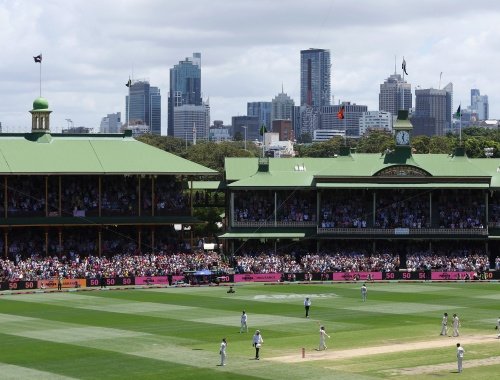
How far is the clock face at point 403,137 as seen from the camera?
107 meters

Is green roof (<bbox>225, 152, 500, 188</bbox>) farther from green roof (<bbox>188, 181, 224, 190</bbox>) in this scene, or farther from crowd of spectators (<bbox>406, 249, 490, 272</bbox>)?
crowd of spectators (<bbox>406, 249, 490, 272</bbox>)

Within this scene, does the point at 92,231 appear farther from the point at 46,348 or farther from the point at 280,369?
the point at 280,369

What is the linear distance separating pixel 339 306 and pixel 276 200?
30.5 m

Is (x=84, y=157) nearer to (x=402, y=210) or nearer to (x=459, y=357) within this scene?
(x=402, y=210)

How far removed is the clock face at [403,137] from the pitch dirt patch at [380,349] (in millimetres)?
48191

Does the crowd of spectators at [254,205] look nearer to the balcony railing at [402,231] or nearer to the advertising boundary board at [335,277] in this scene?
the balcony railing at [402,231]

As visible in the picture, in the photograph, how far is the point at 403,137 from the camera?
4235 inches

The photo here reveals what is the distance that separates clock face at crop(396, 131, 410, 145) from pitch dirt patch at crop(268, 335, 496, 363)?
48191 millimetres

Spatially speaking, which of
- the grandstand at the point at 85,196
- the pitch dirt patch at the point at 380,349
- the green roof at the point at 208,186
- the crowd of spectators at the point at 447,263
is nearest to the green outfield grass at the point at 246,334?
the pitch dirt patch at the point at 380,349

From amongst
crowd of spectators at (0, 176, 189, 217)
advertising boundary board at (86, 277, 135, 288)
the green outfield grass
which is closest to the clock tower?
crowd of spectators at (0, 176, 189, 217)

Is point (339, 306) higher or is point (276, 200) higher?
point (276, 200)

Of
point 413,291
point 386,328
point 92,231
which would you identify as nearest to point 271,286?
point 413,291

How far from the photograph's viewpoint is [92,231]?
9944cm

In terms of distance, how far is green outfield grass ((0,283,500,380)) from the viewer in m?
50.2
